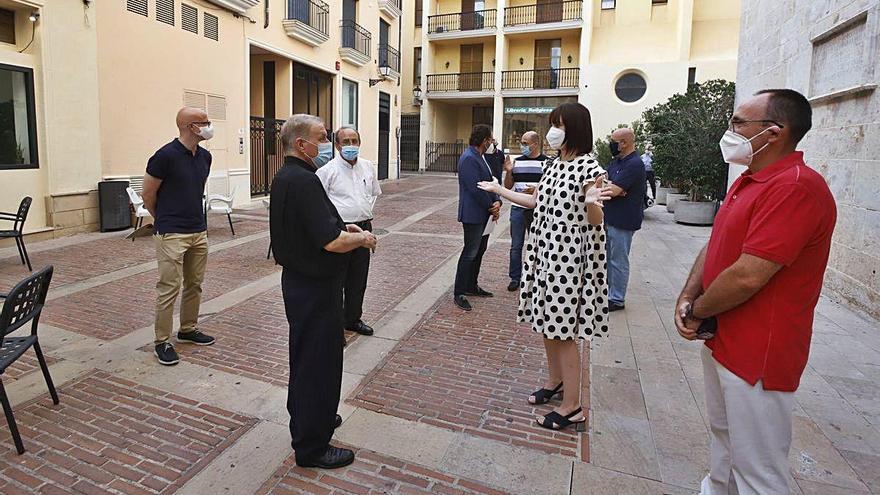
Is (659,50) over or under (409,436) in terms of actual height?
over

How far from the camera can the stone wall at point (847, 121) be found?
5789mm

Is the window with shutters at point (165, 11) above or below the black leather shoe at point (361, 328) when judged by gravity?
above

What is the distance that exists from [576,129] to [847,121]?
16.2 ft

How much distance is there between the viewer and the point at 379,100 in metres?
23.8

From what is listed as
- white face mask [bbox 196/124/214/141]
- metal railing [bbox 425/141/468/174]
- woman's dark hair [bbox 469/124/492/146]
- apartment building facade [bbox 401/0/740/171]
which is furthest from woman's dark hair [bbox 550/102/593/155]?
metal railing [bbox 425/141/468/174]

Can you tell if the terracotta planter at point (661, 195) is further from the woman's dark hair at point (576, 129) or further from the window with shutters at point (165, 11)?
the woman's dark hair at point (576, 129)

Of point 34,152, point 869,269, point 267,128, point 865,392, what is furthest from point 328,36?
point 865,392

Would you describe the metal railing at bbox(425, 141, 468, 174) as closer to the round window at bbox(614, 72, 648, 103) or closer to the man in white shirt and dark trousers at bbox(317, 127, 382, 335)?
the round window at bbox(614, 72, 648, 103)

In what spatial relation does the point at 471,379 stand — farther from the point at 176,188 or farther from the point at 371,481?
the point at 176,188

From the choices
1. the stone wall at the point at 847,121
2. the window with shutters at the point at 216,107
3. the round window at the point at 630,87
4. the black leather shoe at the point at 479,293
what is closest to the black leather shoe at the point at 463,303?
the black leather shoe at the point at 479,293

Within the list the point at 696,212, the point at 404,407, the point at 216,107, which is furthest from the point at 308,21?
the point at 404,407

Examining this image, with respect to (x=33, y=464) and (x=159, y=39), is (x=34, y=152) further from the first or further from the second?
(x=33, y=464)

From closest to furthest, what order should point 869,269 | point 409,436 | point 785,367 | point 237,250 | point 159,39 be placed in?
point 785,367
point 409,436
point 869,269
point 237,250
point 159,39

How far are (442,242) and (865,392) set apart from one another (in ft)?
22.0
